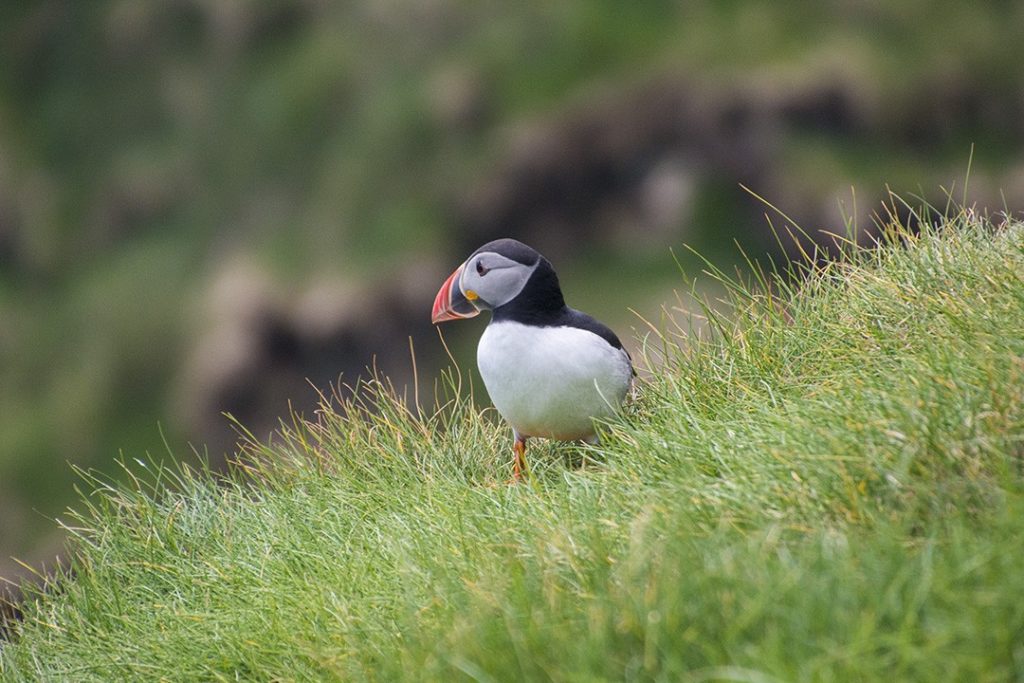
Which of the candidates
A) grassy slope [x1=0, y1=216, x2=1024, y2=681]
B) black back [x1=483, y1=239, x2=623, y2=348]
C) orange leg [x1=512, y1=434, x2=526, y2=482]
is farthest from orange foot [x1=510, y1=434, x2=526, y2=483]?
black back [x1=483, y1=239, x2=623, y2=348]

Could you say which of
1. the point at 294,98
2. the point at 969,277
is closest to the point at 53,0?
the point at 294,98

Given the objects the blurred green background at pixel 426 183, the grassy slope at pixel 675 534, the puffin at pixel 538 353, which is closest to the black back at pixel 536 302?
the puffin at pixel 538 353

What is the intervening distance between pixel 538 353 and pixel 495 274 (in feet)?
1.36

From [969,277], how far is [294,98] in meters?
21.6

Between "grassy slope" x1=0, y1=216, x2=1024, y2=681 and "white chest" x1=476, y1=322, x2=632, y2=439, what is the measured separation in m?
0.15

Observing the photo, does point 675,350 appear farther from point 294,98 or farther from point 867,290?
point 294,98

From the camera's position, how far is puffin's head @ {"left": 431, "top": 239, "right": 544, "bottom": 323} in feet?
16.9

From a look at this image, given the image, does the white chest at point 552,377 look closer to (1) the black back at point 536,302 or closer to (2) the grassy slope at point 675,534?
(1) the black back at point 536,302

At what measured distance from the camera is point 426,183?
71.2 ft

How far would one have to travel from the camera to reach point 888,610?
288cm

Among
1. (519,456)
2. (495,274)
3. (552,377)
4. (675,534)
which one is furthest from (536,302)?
(675,534)

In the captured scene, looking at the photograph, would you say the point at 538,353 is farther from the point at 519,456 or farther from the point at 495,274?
the point at 519,456

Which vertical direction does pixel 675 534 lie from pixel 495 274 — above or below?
below

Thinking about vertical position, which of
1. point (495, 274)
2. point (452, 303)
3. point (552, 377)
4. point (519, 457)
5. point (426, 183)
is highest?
point (495, 274)
